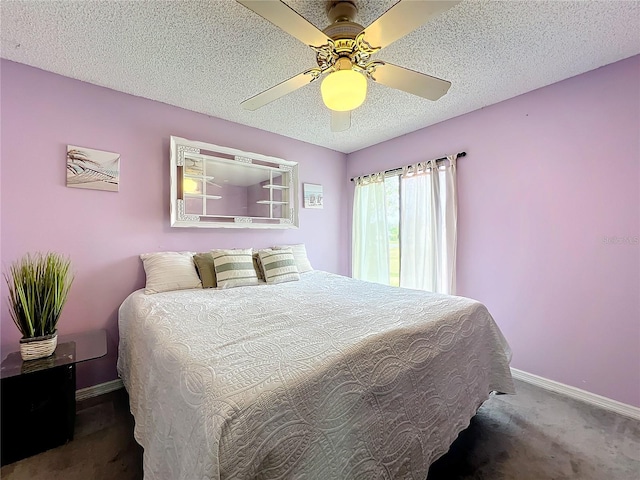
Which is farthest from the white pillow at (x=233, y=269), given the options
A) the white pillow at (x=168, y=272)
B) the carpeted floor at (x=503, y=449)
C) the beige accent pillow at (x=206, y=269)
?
the carpeted floor at (x=503, y=449)

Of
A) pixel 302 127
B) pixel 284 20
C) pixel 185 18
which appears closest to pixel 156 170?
pixel 185 18

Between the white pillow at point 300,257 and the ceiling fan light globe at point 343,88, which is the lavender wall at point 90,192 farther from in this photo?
the ceiling fan light globe at point 343,88

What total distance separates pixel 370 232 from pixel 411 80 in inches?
89.6

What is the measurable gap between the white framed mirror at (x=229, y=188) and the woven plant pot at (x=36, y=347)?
1.16 metres

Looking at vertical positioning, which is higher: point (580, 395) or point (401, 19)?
point (401, 19)

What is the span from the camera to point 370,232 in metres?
3.64

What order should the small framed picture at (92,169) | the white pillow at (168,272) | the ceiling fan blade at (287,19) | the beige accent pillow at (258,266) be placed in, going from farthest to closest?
the beige accent pillow at (258,266)
the white pillow at (168,272)
the small framed picture at (92,169)
the ceiling fan blade at (287,19)

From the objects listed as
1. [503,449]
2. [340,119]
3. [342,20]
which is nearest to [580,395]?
[503,449]

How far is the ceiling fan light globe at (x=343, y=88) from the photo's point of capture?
1289mm

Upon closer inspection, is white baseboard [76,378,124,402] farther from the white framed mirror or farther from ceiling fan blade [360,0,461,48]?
ceiling fan blade [360,0,461,48]

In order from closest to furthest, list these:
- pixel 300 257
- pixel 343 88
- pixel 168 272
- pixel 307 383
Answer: pixel 307 383, pixel 343 88, pixel 168 272, pixel 300 257

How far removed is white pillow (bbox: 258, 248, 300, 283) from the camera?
2544 millimetres

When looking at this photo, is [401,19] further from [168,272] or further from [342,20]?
[168,272]

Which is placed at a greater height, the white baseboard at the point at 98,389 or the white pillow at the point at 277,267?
the white pillow at the point at 277,267
